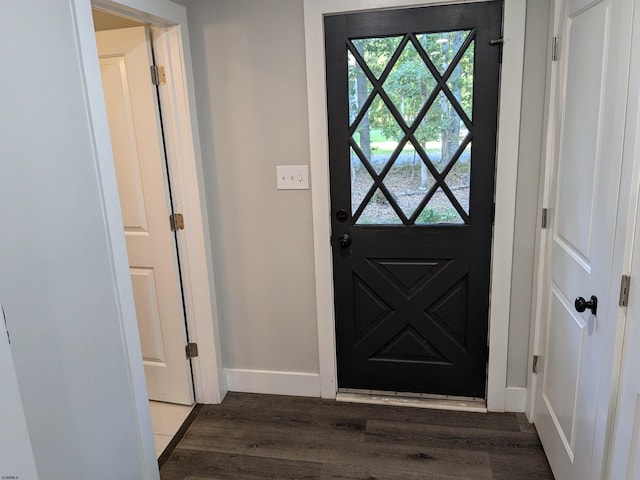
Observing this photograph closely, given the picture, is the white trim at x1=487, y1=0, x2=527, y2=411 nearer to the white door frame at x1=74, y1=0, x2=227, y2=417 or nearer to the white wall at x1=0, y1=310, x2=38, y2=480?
the white door frame at x1=74, y1=0, x2=227, y2=417

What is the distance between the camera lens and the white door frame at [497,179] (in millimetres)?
2088

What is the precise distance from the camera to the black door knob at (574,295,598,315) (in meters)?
1.54

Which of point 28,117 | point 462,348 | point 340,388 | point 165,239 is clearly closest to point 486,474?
point 462,348

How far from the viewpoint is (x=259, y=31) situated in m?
2.29

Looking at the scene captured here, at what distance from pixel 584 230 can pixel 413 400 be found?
137cm

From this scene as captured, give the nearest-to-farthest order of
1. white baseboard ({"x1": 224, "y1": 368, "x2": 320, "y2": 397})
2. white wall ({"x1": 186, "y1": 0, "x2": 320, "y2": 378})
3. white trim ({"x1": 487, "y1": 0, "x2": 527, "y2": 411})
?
white trim ({"x1": 487, "y1": 0, "x2": 527, "y2": 411})
white wall ({"x1": 186, "y1": 0, "x2": 320, "y2": 378})
white baseboard ({"x1": 224, "y1": 368, "x2": 320, "y2": 397})

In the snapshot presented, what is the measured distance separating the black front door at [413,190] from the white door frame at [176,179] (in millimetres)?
706

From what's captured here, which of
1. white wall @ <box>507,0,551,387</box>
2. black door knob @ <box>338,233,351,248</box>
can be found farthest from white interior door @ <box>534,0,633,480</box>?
black door knob @ <box>338,233,351,248</box>

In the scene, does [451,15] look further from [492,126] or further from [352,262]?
[352,262]

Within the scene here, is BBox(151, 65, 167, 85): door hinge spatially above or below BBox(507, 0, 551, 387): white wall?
above

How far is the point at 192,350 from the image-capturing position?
2.62 m

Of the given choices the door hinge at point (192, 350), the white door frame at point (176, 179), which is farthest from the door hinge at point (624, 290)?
the door hinge at point (192, 350)

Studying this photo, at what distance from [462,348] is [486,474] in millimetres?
624

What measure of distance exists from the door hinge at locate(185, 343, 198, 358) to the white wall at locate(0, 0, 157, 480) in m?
0.86
